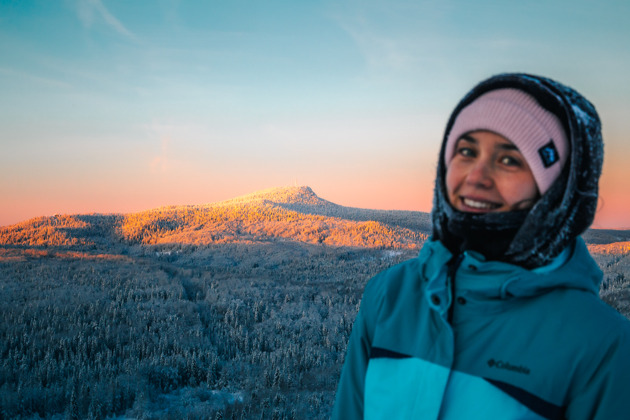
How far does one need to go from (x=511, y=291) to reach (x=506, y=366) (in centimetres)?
29

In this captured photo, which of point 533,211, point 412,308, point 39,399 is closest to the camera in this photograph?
point 533,211

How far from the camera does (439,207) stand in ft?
6.87

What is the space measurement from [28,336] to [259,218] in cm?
3020

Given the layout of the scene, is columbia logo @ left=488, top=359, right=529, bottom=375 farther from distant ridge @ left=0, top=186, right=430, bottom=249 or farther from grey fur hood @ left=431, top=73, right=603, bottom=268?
distant ridge @ left=0, top=186, right=430, bottom=249

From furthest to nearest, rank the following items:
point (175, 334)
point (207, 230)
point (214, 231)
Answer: point (207, 230), point (214, 231), point (175, 334)

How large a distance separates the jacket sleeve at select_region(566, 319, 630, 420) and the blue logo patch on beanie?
0.66 metres

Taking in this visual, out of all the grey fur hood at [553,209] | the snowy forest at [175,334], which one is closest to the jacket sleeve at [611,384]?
the grey fur hood at [553,209]

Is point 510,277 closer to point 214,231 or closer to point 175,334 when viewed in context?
point 175,334

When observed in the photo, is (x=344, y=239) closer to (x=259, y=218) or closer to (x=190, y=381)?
(x=259, y=218)

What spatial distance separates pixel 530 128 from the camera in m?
1.73

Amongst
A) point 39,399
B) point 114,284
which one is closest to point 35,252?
point 114,284

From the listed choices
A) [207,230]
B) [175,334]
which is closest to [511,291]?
[175,334]

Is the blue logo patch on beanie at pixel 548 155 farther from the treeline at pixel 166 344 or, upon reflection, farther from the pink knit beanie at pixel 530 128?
the treeline at pixel 166 344

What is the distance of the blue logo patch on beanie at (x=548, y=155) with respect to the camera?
169 cm
